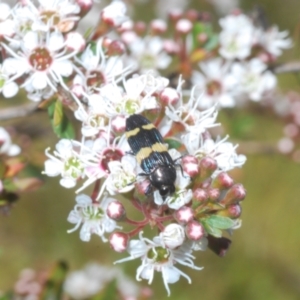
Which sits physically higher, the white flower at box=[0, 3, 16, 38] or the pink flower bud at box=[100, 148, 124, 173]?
the white flower at box=[0, 3, 16, 38]

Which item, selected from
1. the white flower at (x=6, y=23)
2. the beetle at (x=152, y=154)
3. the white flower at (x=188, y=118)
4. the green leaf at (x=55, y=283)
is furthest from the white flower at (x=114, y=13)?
the green leaf at (x=55, y=283)

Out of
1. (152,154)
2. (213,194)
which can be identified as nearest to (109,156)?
(152,154)

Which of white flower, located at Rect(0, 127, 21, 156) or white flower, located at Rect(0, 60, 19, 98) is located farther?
white flower, located at Rect(0, 127, 21, 156)

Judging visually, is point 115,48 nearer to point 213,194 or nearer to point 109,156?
point 109,156

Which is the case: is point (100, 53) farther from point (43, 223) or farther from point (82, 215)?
point (43, 223)

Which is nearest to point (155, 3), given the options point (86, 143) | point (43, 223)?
point (43, 223)

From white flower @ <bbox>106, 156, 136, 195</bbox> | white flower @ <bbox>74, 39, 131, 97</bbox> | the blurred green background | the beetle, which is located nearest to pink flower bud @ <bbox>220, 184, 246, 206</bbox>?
the beetle

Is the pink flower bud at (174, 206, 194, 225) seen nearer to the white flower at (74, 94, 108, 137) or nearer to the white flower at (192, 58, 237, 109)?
the white flower at (74, 94, 108, 137)
